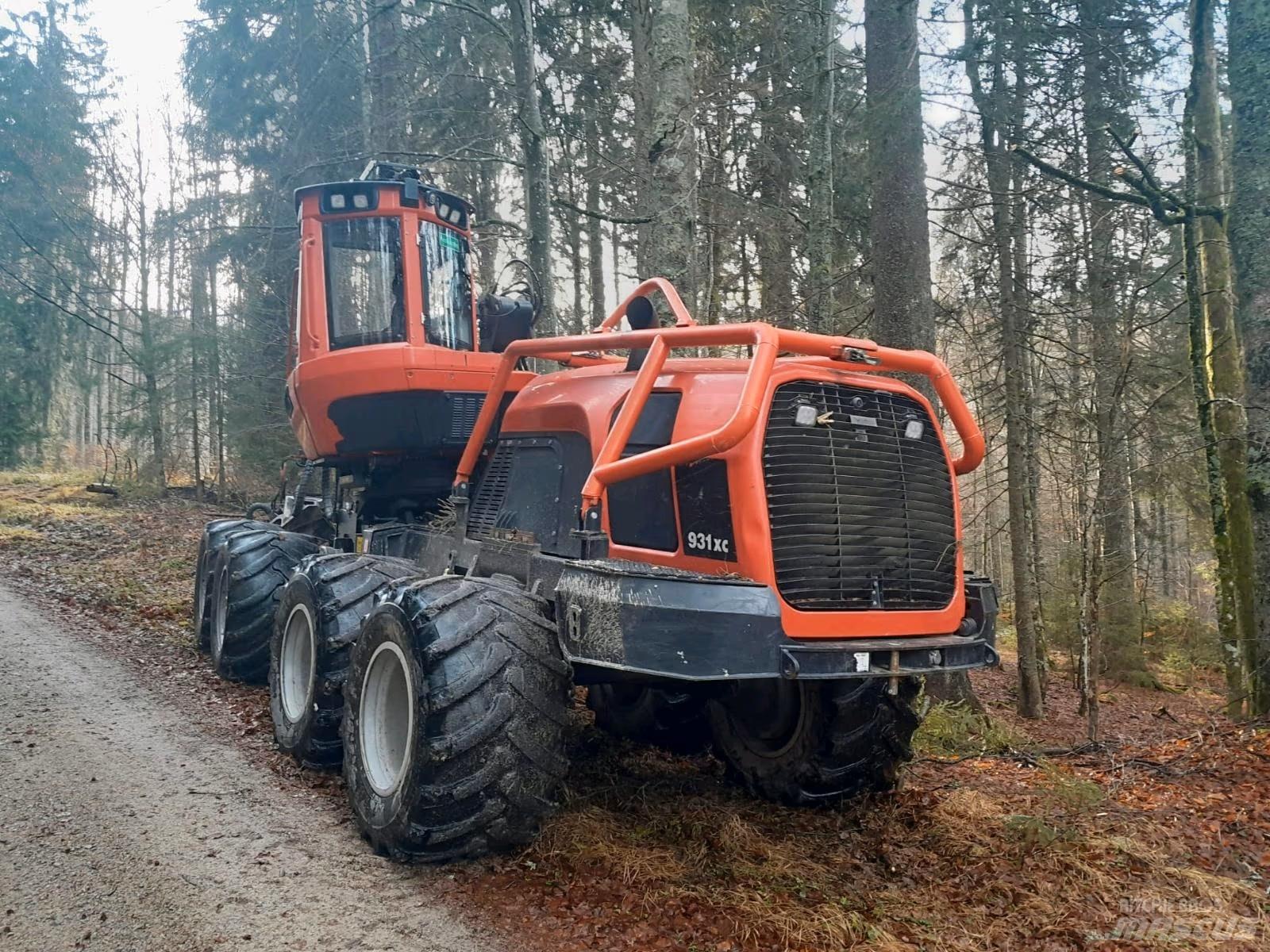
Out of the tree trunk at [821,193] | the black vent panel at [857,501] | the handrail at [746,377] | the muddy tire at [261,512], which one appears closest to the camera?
the handrail at [746,377]

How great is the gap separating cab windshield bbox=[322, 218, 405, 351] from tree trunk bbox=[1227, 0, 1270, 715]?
5.24 metres

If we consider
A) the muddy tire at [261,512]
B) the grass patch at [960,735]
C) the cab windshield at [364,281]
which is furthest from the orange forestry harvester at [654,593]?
the muddy tire at [261,512]

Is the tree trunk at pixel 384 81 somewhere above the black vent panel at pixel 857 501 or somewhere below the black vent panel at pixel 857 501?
above

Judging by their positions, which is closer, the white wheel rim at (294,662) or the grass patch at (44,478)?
the white wheel rim at (294,662)

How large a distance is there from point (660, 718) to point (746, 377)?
2545 mm

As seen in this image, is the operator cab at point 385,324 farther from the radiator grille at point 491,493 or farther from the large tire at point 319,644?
the large tire at point 319,644

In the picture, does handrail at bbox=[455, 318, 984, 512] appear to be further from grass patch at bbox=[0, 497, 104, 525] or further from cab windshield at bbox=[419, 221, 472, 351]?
grass patch at bbox=[0, 497, 104, 525]

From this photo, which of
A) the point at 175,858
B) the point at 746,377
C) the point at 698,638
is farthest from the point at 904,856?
the point at 175,858

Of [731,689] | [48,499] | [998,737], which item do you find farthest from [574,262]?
[731,689]

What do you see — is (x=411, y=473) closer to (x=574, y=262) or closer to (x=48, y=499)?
(x=574, y=262)

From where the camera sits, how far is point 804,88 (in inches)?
498

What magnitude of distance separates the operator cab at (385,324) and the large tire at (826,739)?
2.84m

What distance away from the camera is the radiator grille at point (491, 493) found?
4.95 m

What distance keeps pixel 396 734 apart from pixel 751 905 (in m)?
1.76
